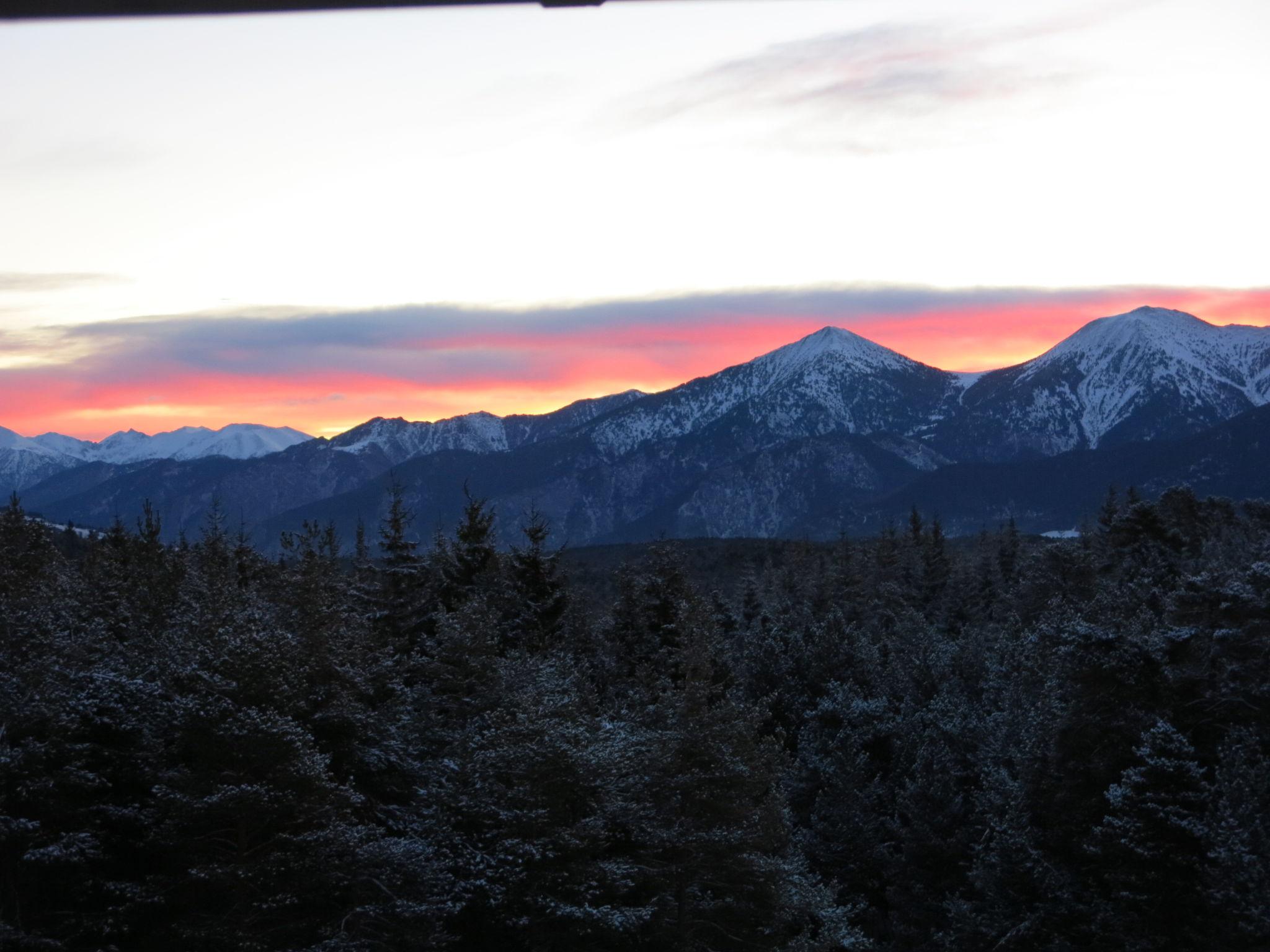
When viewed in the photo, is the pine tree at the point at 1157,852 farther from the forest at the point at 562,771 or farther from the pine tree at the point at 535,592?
the pine tree at the point at 535,592

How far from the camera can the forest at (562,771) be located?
80.9 feet

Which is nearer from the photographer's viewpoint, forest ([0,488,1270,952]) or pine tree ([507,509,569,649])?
forest ([0,488,1270,952])

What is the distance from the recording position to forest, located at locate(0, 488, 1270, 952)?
24.7 meters

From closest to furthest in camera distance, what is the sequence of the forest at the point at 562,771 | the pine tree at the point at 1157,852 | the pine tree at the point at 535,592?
the forest at the point at 562,771, the pine tree at the point at 1157,852, the pine tree at the point at 535,592

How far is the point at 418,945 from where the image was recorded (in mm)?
25281

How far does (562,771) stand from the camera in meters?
28.4

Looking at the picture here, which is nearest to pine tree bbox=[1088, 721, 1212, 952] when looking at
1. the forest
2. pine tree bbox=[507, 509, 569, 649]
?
the forest

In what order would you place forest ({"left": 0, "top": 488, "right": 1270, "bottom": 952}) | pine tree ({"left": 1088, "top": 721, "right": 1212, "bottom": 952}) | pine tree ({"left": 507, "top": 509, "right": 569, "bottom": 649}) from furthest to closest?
pine tree ({"left": 507, "top": 509, "right": 569, "bottom": 649}), pine tree ({"left": 1088, "top": 721, "right": 1212, "bottom": 952}), forest ({"left": 0, "top": 488, "right": 1270, "bottom": 952})

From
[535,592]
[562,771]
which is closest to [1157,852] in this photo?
[562,771]

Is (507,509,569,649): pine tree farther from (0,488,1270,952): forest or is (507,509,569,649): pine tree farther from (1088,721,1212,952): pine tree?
(1088,721,1212,952): pine tree

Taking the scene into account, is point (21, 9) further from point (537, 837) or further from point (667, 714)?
point (667, 714)

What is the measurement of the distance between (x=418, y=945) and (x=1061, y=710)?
25726mm

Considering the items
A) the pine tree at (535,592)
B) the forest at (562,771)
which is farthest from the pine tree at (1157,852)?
the pine tree at (535,592)

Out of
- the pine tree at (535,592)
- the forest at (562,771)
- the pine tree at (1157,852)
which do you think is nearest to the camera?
the forest at (562,771)
